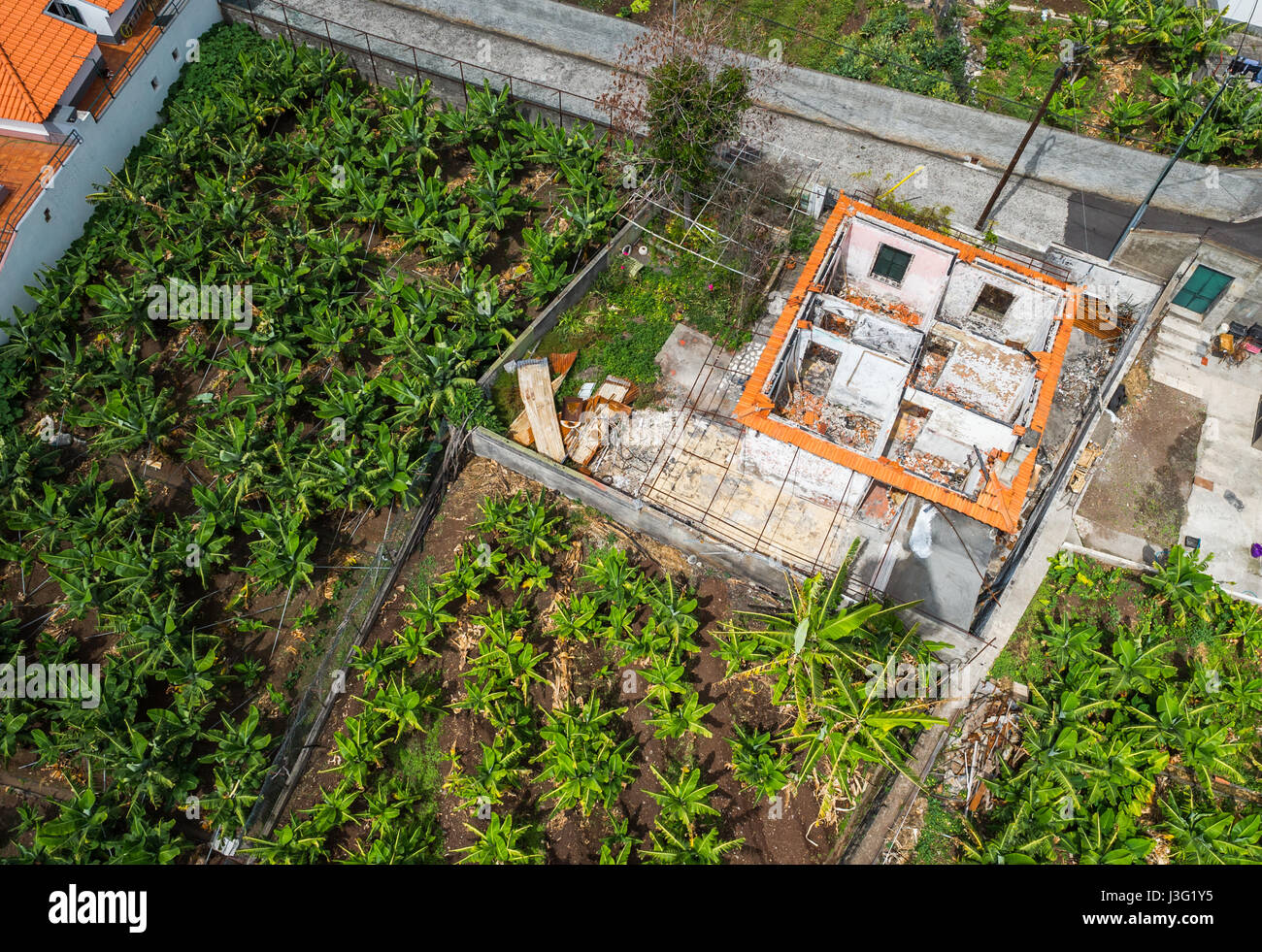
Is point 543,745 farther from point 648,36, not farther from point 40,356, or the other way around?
point 648,36

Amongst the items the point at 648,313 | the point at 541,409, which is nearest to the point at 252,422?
the point at 541,409

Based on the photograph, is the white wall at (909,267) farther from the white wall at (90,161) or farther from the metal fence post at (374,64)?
the white wall at (90,161)

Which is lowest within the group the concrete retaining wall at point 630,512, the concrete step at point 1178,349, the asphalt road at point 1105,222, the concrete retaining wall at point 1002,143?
the concrete retaining wall at point 630,512

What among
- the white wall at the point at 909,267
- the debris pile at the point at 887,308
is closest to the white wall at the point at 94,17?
the white wall at the point at 909,267

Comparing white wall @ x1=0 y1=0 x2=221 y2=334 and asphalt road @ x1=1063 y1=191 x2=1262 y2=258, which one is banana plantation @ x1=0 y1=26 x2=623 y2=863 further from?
asphalt road @ x1=1063 y1=191 x2=1262 y2=258
